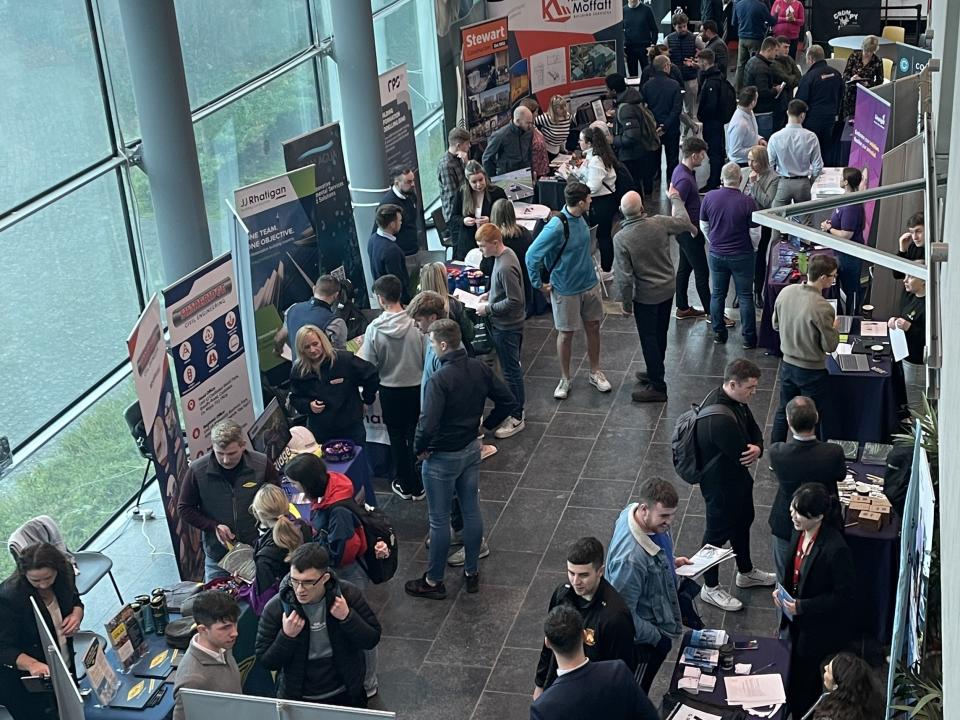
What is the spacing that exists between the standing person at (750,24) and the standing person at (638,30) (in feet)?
4.05

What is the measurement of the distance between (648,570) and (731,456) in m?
1.26

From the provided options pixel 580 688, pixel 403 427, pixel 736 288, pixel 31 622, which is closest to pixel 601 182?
pixel 736 288

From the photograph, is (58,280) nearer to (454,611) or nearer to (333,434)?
(333,434)

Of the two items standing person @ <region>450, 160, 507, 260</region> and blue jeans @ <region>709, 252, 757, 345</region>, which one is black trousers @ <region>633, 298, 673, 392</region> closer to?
blue jeans @ <region>709, 252, 757, 345</region>

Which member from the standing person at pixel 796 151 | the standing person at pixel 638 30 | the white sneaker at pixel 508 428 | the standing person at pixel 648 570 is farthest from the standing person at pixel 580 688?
the standing person at pixel 638 30

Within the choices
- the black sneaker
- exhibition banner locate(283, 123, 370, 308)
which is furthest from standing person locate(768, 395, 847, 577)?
exhibition banner locate(283, 123, 370, 308)

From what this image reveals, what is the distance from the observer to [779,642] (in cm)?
521

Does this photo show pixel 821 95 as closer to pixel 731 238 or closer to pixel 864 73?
pixel 864 73

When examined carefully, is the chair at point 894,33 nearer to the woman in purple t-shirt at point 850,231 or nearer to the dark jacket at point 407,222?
the woman in purple t-shirt at point 850,231

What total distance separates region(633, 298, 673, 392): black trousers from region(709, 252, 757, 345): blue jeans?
2.64 ft

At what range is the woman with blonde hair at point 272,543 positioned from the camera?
215 inches

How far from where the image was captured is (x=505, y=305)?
821 cm

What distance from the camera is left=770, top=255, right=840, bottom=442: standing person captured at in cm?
734

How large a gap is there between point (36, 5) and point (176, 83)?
0.91 metres
